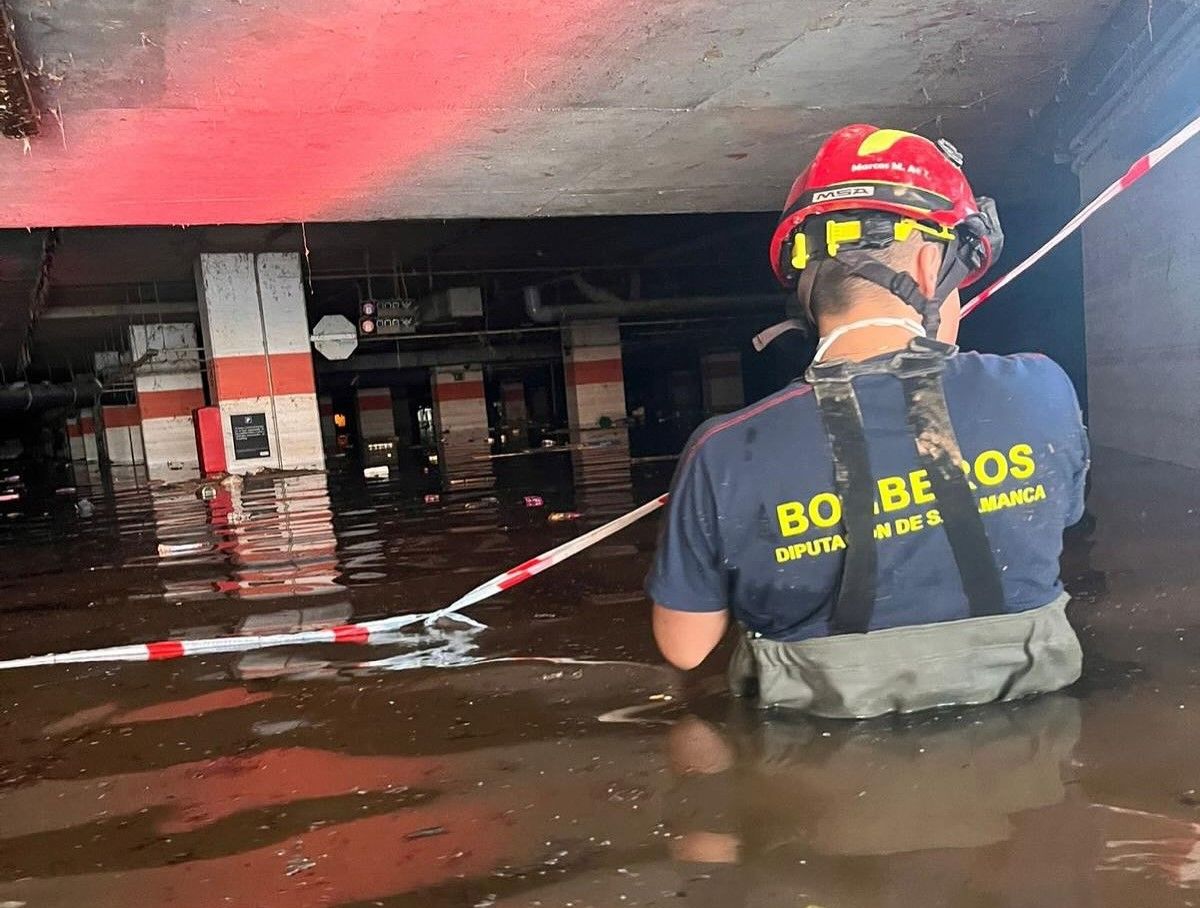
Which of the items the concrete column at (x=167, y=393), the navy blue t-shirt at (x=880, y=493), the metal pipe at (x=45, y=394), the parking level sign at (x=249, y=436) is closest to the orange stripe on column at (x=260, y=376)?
the parking level sign at (x=249, y=436)

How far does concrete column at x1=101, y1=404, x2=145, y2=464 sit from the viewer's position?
2691cm

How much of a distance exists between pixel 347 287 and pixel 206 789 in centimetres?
1742

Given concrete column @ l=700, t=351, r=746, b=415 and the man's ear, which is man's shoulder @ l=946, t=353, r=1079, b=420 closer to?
the man's ear

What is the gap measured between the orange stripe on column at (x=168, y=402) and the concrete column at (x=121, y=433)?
23.3ft

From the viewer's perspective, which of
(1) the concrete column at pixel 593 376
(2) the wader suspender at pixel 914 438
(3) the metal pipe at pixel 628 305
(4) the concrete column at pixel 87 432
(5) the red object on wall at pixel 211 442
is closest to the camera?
(2) the wader suspender at pixel 914 438

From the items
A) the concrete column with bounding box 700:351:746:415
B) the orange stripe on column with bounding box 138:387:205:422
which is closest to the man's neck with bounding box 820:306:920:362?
the orange stripe on column with bounding box 138:387:205:422

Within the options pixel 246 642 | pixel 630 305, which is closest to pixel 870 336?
pixel 246 642

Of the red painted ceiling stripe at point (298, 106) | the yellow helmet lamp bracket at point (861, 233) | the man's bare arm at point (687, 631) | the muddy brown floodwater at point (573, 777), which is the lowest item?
the muddy brown floodwater at point (573, 777)

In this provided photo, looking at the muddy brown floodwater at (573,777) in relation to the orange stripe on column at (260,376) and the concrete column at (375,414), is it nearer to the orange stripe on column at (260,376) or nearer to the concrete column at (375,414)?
the orange stripe on column at (260,376)

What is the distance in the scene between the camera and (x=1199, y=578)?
10.7 ft

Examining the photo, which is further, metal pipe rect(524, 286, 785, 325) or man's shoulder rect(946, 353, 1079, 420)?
metal pipe rect(524, 286, 785, 325)

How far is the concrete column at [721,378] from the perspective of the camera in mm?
28906

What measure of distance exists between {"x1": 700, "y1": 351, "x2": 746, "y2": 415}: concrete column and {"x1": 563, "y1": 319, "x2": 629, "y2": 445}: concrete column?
6.43 m

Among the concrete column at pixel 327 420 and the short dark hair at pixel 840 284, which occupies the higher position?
the concrete column at pixel 327 420
